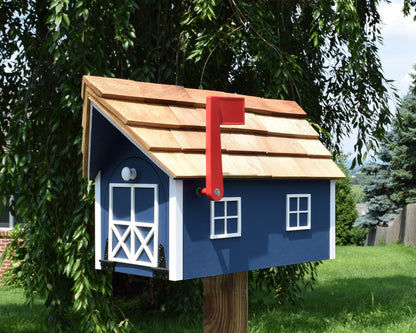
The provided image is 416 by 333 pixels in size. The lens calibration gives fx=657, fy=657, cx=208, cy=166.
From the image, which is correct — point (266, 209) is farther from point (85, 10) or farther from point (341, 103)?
point (341, 103)

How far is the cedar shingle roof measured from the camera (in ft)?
Answer: 10.1

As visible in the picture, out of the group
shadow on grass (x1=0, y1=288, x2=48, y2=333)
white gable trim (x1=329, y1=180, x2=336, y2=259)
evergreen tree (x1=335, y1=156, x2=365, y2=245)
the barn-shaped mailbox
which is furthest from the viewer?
evergreen tree (x1=335, y1=156, x2=365, y2=245)

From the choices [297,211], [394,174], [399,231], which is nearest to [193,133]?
[297,211]

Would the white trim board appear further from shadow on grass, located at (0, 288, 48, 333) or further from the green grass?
the green grass

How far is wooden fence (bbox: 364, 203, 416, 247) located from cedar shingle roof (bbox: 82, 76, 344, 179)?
1529cm

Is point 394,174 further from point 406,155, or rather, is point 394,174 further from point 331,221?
point 331,221

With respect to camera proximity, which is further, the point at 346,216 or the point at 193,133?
the point at 346,216

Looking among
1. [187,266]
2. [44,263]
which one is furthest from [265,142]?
[44,263]

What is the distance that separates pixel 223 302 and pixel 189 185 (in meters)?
0.92

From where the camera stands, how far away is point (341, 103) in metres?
7.98

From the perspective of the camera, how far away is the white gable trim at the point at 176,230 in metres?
3.07

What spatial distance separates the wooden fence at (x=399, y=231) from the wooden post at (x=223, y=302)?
15.4 meters

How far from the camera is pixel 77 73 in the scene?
501 cm

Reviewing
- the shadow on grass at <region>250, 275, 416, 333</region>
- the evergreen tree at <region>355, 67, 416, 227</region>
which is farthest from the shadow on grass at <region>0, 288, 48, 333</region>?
the evergreen tree at <region>355, 67, 416, 227</region>
